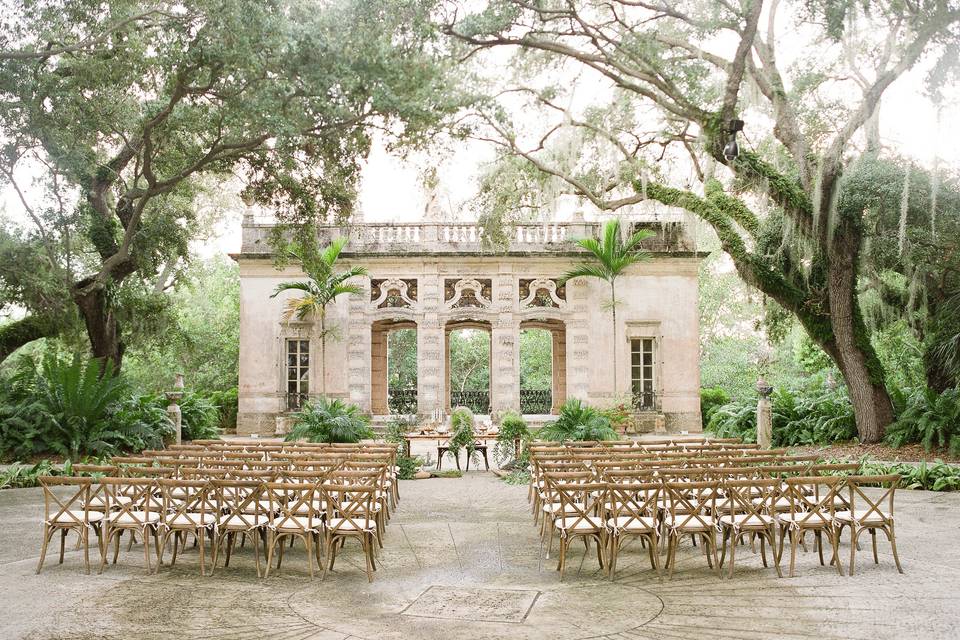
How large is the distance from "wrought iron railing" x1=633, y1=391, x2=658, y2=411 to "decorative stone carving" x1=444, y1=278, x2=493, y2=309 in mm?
3985

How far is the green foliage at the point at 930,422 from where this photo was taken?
1107 cm

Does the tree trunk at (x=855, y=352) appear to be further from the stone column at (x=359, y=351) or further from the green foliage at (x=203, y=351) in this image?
the green foliage at (x=203, y=351)

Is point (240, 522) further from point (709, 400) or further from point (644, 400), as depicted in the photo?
point (709, 400)

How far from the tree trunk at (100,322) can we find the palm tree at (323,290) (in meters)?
3.18

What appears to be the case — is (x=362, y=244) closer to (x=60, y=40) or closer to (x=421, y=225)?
(x=421, y=225)

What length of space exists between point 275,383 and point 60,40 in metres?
8.81

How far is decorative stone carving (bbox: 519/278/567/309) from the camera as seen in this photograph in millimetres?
17375

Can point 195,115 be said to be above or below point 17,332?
above

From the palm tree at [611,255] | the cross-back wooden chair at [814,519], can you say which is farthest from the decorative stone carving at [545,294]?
the cross-back wooden chair at [814,519]

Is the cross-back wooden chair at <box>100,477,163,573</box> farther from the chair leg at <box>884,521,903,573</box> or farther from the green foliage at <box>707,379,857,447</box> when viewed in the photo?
the green foliage at <box>707,379,857,447</box>

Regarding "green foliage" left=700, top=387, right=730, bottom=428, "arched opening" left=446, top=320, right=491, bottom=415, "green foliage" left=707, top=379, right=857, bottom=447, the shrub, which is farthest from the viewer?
"arched opening" left=446, top=320, right=491, bottom=415

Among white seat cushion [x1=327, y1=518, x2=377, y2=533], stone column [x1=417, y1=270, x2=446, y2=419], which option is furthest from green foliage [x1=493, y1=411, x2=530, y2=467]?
white seat cushion [x1=327, y1=518, x2=377, y2=533]

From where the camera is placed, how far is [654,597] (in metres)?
5.08

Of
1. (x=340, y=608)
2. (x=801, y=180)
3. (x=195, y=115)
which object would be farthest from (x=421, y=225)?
(x=340, y=608)
